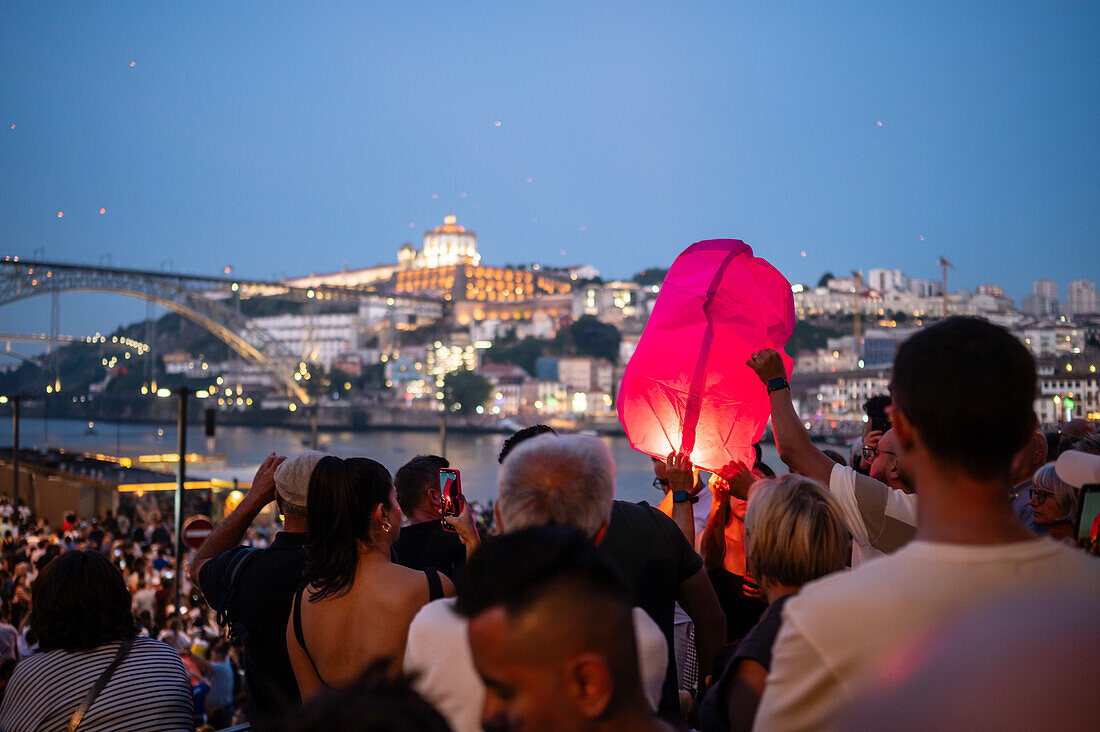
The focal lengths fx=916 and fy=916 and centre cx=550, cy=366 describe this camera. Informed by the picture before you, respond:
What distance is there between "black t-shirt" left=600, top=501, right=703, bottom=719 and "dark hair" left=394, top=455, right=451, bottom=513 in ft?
2.39

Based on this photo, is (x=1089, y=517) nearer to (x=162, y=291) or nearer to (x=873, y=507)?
(x=873, y=507)

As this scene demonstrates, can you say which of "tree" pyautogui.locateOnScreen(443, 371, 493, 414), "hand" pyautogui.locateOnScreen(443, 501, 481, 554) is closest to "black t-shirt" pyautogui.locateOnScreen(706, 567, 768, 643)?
"hand" pyautogui.locateOnScreen(443, 501, 481, 554)

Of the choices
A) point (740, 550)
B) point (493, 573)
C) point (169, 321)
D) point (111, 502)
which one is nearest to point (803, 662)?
point (493, 573)

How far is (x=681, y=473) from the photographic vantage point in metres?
1.97

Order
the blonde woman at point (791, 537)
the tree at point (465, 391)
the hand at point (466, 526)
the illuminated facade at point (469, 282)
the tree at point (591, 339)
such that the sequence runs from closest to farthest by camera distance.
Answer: the blonde woman at point (791, 537) < the hand at point (466, 526) < the tree at point (465, 391) < the tree at point (591, 339) < the illuminated facade at point (469, 282)

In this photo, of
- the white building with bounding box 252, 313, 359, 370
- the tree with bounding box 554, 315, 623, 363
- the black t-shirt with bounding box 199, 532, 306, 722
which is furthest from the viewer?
the white building with bounding box 252, 313, 359, 370

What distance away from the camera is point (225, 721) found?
12.4ft

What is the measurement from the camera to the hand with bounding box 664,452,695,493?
6.38ft

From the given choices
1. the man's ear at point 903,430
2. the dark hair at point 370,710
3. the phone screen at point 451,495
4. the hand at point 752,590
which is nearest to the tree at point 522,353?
the hand at point 752,590

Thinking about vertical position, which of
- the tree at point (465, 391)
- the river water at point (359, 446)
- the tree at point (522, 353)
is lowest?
the river water at point (359, 446)

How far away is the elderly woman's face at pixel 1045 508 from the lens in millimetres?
1815

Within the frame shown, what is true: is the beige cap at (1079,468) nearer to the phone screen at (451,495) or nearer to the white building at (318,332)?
the phone screen at (451,495)

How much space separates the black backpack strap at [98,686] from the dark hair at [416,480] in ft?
2.35

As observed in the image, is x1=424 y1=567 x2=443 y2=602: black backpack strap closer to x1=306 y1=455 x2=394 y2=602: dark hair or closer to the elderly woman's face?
x1=306 y1=455 x2=394 y2=602: dark hair
